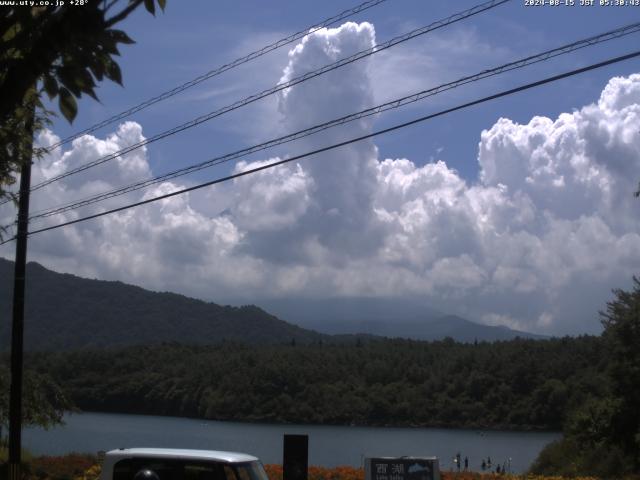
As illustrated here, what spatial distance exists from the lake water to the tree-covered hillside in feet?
13.7

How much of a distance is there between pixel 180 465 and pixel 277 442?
1640 inches

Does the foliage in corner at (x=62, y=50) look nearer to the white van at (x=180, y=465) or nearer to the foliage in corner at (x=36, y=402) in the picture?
the white van at (x=180, y=465)

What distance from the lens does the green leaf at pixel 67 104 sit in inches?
252

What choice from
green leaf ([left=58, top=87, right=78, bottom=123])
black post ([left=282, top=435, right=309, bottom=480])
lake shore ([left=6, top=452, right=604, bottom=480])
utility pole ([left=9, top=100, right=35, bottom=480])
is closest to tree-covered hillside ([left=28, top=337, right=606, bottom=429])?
lake shore ([left=6, top=452, right=604, bottom=480])

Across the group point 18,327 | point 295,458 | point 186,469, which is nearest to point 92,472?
point 18,327

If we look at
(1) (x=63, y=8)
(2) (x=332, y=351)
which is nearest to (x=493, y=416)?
(2) (x=332, y=351)

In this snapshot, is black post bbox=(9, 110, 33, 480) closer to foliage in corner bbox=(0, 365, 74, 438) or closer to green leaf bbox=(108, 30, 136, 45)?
foliage in corner bbox=(0, 365, 74, 438)

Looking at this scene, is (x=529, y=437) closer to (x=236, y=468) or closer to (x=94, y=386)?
(x=94, y=386)

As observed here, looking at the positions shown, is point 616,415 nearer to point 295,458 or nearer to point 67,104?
point 295,458

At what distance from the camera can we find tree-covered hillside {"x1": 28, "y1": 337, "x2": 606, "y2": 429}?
3546 inches

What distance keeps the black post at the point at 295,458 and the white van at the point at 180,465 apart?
3.97 ft

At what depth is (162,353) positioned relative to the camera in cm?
10925

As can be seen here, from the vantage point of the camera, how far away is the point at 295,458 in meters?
14.4

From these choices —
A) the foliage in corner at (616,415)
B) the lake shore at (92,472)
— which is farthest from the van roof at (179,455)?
the foliage in corner at (616,415)
